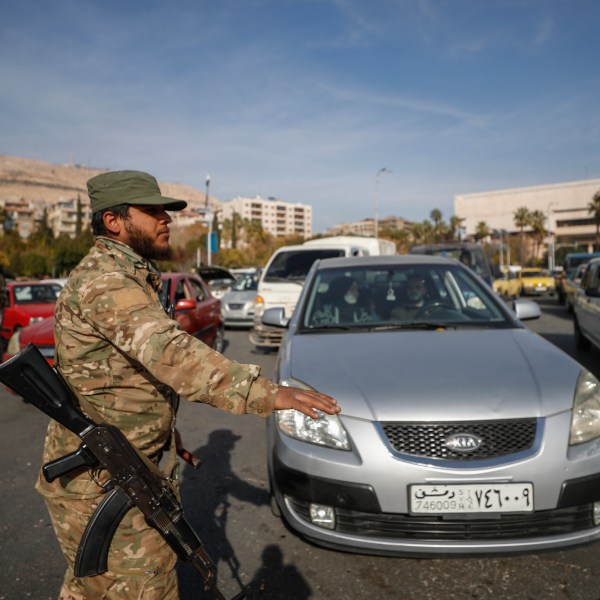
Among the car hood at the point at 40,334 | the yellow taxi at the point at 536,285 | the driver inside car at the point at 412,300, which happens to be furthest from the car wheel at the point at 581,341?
the yellow taxi at the point at 536,285

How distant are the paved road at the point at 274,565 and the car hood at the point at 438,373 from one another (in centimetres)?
76

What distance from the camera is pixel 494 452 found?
2465mm

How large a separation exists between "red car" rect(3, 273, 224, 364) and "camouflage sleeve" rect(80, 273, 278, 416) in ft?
17.2

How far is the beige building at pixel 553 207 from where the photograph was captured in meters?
110

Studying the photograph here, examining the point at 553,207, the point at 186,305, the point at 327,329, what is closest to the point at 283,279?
the point at 186,305

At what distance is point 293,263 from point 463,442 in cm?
864

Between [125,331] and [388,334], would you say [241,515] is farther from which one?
[125,331]

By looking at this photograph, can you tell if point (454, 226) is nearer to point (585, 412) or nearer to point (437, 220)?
point (437, 220)

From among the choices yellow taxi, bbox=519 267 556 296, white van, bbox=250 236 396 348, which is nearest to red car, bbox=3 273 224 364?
white van, bbox=250 236 396 348

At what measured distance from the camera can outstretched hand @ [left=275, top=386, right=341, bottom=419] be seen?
5.16 ft

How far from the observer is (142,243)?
6.02ft

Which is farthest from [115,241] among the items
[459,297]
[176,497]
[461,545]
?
[459,297]

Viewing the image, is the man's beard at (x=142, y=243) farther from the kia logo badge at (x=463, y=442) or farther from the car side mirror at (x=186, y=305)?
the car side mirror at (x=186, y=305)

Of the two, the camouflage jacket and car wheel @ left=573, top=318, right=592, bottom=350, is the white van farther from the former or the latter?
the camouflage jacket
